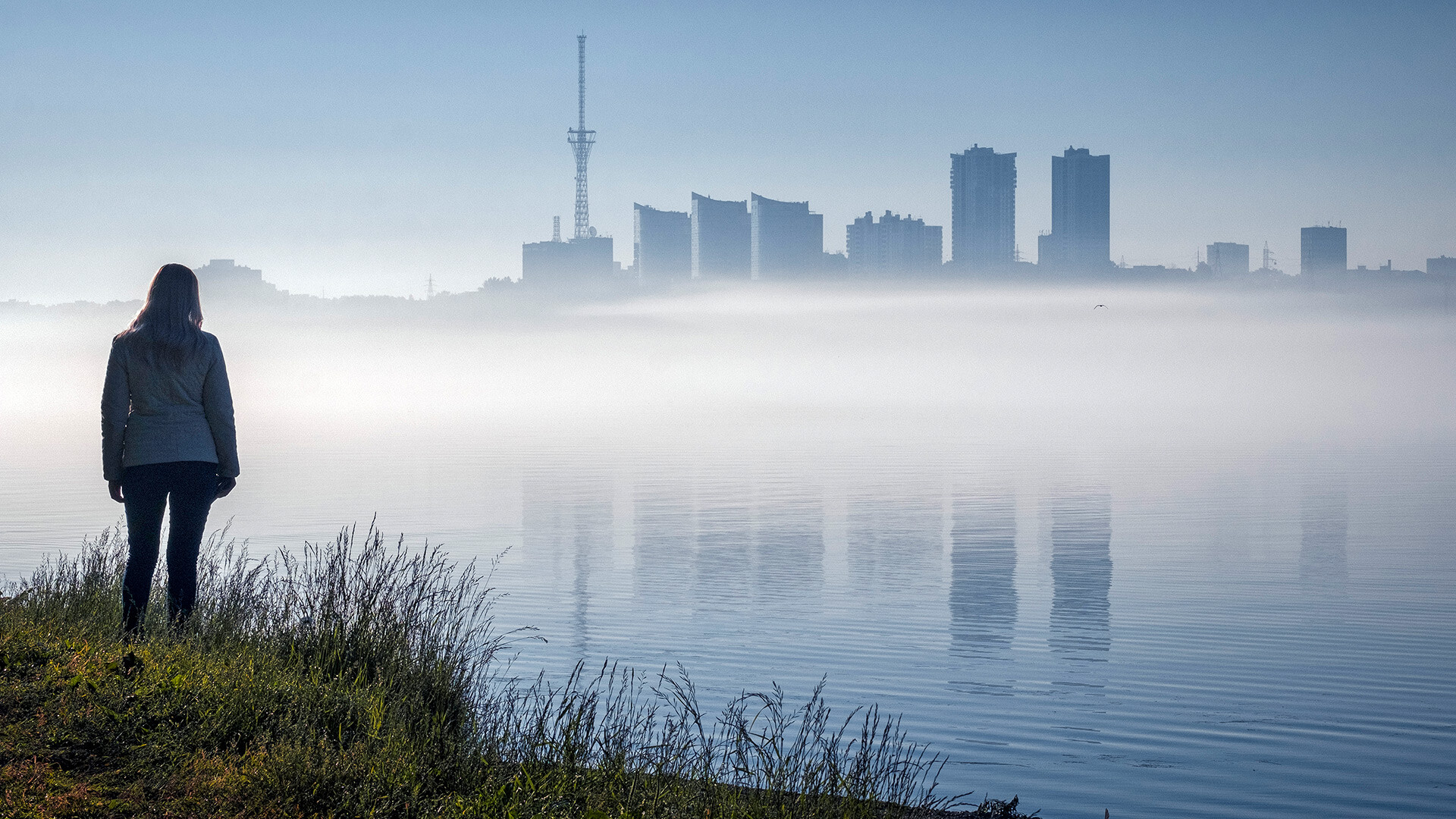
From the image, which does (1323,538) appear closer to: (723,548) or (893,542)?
(893,542)

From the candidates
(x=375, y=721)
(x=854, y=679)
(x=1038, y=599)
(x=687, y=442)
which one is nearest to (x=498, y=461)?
(x=687, y=442)

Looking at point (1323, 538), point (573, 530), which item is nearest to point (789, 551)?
point (573, 530)

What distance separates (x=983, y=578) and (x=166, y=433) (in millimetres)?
18903

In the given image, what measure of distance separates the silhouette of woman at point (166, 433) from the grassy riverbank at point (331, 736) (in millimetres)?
451

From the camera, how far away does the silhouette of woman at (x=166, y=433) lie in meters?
7.64

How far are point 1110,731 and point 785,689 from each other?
3499mm

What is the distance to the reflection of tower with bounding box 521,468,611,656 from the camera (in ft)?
70.2

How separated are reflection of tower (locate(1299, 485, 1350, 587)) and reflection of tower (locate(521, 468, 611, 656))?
46.9ft

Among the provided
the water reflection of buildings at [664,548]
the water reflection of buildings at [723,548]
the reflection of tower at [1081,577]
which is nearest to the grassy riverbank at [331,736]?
the reflection of tower at [1081,577]

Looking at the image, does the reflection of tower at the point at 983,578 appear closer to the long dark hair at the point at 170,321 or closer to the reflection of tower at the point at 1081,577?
the reflection of tower at the point at 1081,577

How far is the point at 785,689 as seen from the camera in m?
13.2

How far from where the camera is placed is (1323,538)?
3153 centimetres

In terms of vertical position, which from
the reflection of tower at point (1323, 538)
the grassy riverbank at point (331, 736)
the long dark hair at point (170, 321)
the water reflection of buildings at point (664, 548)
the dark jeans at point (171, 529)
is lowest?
the water reflection of buildings at point (664, 548)

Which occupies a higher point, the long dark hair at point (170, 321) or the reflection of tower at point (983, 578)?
the long dark hair at point (170, 321)
